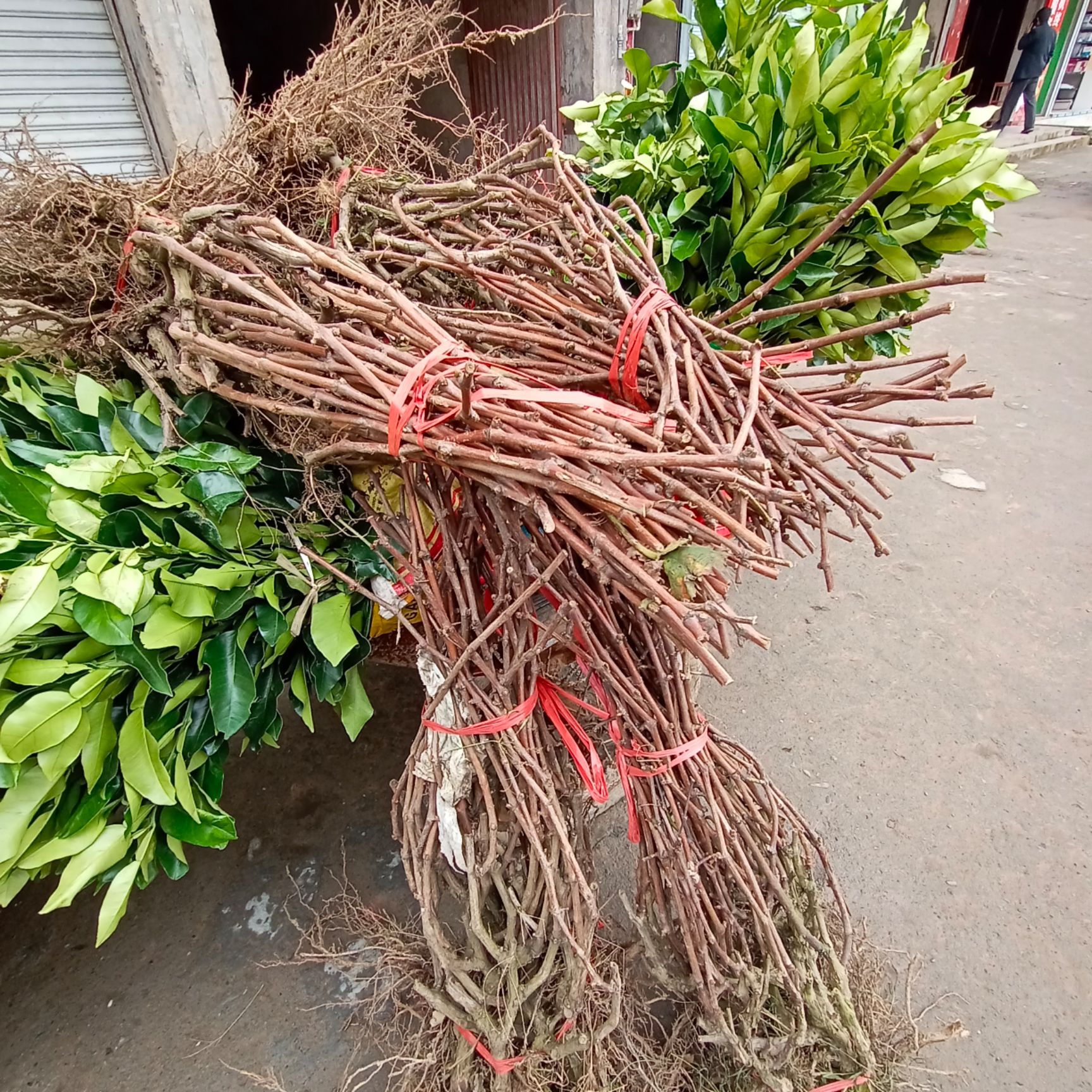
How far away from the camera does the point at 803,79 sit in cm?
138

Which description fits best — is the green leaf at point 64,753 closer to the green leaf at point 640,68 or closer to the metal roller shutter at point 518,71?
the green leaf at point 640,68

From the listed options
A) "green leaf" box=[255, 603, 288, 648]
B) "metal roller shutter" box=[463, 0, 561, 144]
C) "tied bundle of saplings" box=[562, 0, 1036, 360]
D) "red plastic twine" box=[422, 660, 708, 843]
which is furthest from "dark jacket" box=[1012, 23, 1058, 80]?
"green leaf" box=[255, 603, 288, 648]

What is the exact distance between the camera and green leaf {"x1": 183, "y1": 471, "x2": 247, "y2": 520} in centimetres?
116

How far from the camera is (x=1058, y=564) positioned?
9.20 ft

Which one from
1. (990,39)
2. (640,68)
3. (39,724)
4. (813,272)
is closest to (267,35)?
(640,68)

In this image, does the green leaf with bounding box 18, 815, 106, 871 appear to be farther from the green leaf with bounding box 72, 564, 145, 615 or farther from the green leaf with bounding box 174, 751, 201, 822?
the green leaf with bounding box 72, 564, 145, 615

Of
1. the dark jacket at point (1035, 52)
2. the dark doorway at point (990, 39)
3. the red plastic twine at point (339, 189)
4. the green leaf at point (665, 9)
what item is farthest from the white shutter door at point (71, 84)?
the dark doorway at point (990, 39)

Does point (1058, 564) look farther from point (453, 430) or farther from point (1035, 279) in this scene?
point (1035, 279)

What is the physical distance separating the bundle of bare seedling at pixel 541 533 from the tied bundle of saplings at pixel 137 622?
0.54ft

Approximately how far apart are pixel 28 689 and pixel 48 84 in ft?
7.06

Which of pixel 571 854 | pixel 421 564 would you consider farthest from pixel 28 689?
pixel 571 854

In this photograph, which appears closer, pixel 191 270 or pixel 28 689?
pixel 28 689

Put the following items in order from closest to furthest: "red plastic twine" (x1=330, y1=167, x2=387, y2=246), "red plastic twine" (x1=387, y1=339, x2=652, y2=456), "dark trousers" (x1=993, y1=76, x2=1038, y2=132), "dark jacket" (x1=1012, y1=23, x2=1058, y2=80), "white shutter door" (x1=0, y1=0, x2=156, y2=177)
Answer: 1. "red plastic twine" (x1=387, y1=339, x2=652, y2=456)
2. "red plastic twine" (x1=330, y1=167, x2=387, y2=246)
3. "white shutter door" (x1=0, y1=0, x2=156, y2=177)
4. "dark jacket" (x1=1012, y1=23, x2=1058, y2=80)
5. "dark trousers" (x1=993, y1=76, x2=1038, y2=132)

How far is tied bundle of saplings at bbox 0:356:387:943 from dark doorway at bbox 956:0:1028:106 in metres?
17.0
